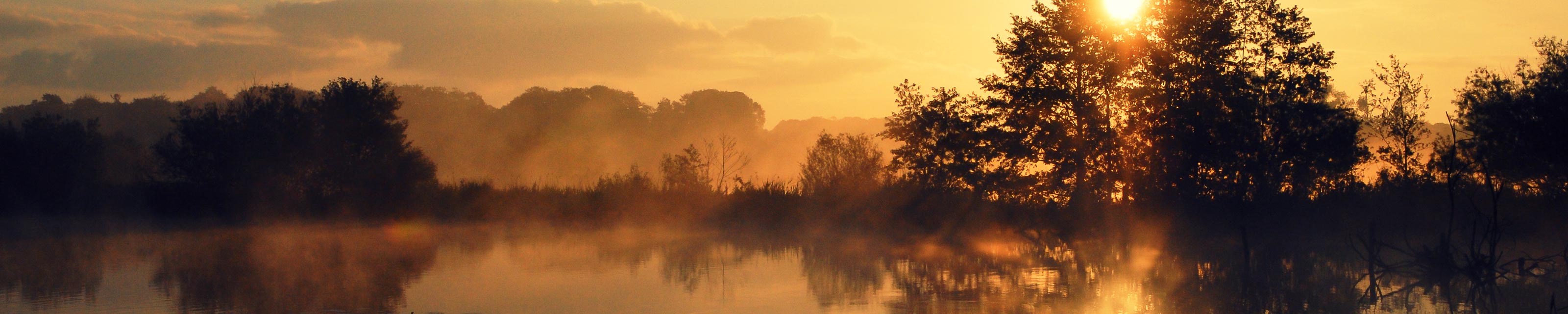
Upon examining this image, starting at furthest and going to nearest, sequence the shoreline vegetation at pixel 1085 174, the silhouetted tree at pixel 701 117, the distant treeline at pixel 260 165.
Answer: the silhouetted tree at pixel 701 117 < the distant treeline at pixel 260 165 < the shoreline vegetation at pixel 1085 174

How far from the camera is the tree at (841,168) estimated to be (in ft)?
76.4

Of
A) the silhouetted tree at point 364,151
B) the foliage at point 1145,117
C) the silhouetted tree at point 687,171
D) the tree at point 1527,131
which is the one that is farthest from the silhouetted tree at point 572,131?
the tree at point 1527,131

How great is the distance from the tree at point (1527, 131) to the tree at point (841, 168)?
11.6 metres

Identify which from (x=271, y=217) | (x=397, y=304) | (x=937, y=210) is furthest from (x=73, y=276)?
(x=271, y=217)

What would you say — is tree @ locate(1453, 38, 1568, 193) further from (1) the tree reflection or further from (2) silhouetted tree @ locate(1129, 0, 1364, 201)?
(1) the tree reflection

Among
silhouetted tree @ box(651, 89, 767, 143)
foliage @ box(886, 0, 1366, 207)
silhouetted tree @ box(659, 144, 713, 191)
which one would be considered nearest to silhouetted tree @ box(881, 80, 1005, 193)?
foliage @ box(886, 0, 1366, 207)

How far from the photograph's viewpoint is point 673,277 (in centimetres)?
1167

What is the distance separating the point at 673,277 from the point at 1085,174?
14259 millimetres

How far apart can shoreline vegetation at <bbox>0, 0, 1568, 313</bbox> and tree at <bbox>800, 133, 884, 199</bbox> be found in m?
0.09

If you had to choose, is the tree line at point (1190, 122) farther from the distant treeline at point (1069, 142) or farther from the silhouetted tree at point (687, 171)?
the silhouetted tree at point (687, 171)

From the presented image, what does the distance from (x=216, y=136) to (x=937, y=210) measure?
1976 cm

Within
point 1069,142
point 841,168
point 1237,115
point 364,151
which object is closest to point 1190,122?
point 1237,115

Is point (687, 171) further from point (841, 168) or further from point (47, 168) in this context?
point (47, 168)

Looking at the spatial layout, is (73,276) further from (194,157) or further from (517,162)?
(517,162)
